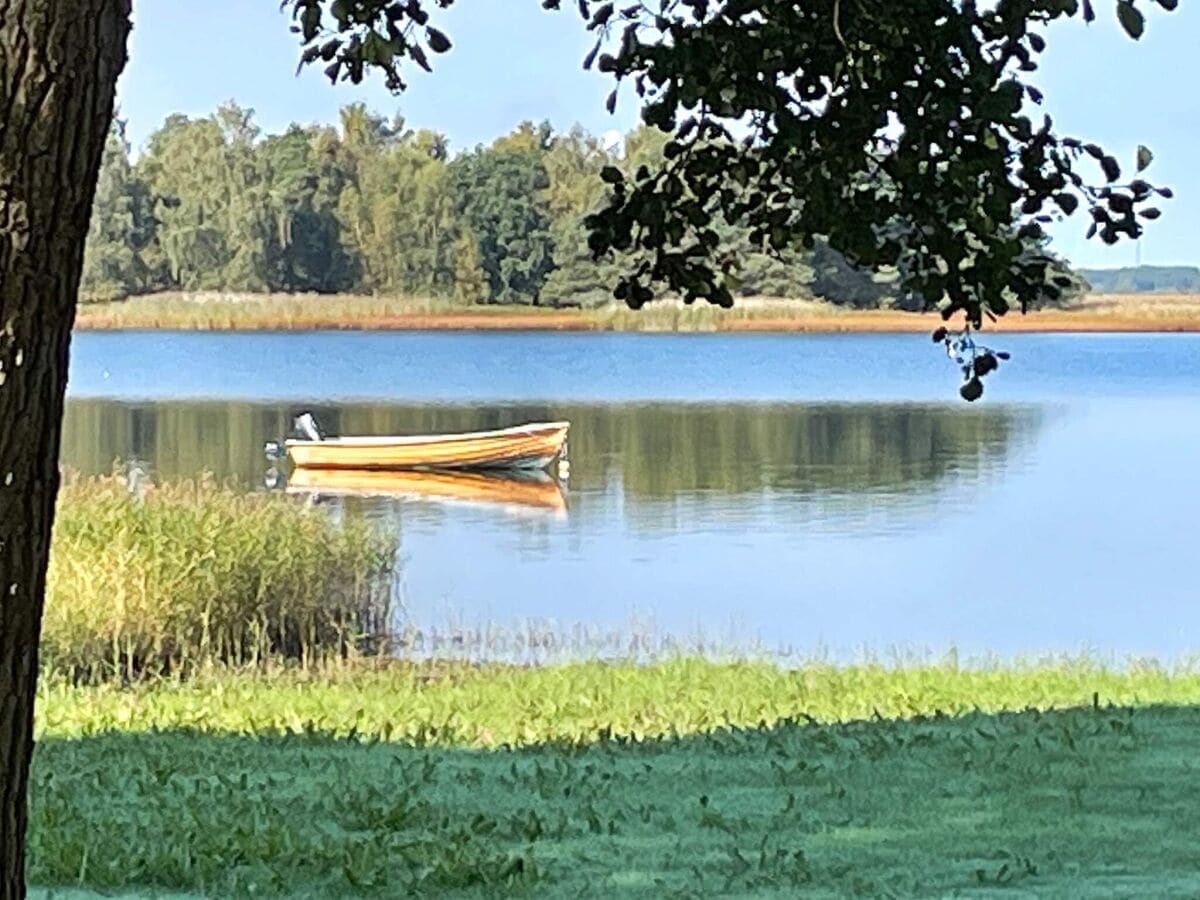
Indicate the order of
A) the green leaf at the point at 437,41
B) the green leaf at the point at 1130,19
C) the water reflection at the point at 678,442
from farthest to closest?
1. the water reflection at the point at 678,442
2. the green leaf at the point at 437,41
3. the green leaf at the point at 1130,19

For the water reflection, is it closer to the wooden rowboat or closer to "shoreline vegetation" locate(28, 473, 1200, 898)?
the wooden rowboat

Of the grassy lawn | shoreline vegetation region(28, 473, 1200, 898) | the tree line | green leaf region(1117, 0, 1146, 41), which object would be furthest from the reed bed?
the tree line

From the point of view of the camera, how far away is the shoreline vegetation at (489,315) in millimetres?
69375

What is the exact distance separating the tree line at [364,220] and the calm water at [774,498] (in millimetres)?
3438

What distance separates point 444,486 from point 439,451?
2.45 ft

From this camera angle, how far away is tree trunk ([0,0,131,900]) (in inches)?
103

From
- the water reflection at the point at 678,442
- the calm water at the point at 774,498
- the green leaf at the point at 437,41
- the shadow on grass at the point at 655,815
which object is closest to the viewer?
the shadow on grass at the point at 655,815

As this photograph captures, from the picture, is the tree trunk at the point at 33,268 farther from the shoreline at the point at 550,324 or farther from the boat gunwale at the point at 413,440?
the shoreline at the point at 550,324

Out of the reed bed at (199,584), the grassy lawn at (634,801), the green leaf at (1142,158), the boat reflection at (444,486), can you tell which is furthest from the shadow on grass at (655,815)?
the boat reflection at (444,486)

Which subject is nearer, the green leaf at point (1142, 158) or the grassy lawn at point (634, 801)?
the grassy lawn at point (634, 801)

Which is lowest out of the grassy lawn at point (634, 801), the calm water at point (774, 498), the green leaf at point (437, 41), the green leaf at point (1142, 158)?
the calm water at point (774, 498)

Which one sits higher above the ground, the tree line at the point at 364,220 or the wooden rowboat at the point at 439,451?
the tree line at the point at 364,220

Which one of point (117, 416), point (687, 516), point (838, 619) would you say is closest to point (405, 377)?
point (117, 416)

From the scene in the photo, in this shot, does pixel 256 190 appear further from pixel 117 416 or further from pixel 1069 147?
pixel 1069 147
